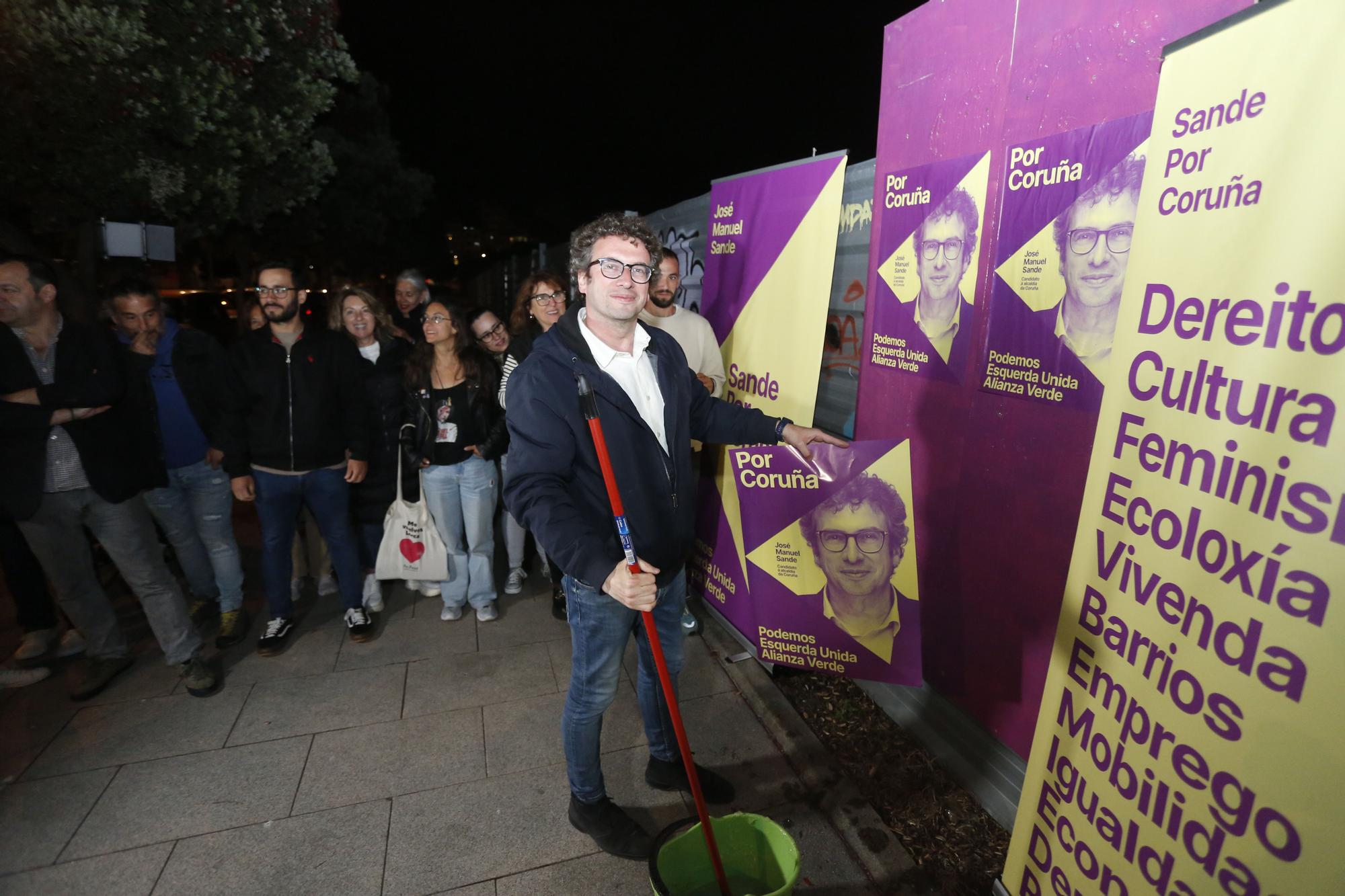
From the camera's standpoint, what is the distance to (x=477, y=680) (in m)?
3.51

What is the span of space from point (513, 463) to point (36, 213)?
996 cm

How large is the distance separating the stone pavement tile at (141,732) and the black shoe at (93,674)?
0.37 ft

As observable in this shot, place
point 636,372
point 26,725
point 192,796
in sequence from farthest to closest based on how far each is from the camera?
1. point 26,725
2. point 192,796
3. point 636,372

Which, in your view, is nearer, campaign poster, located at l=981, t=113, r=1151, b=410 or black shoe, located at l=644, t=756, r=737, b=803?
campaign poster, located at l=981, t=113, r=1151, b=410

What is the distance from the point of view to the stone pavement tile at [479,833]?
7.65 feet

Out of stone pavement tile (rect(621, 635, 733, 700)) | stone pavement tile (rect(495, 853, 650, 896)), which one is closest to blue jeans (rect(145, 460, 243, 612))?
stone pavement tile (rect(621, 635, 733, 700))

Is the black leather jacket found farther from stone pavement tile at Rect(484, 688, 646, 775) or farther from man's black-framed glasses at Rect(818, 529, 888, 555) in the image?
man's black-framed glasses at Rect(818, 529, 888, 555)

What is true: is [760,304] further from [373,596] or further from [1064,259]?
[373,596]

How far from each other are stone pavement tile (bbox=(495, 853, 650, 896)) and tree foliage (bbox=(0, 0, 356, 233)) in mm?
9441

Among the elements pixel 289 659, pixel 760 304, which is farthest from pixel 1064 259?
pixel 289 659

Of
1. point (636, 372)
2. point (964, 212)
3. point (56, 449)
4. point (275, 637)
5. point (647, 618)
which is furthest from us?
point (275, 637)

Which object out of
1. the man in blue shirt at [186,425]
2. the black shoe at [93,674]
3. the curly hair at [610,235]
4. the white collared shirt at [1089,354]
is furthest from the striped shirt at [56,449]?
the white collared shirt at [1089,354]

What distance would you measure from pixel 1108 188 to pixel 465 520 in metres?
3.59

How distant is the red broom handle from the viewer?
175 centimetres
